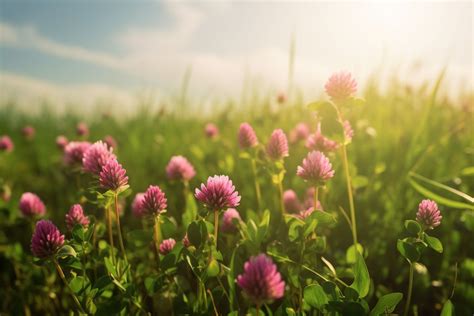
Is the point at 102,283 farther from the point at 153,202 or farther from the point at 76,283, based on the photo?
the point at 153,202

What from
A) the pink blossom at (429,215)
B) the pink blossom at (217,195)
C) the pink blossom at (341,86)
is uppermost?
the pink blossom at (341,86)

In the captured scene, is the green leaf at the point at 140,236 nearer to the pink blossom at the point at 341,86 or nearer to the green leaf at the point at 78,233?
the green leaf at the point at 78,233

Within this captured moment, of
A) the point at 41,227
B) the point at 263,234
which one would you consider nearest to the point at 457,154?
the point at 263,234

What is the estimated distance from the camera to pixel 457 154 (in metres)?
3.19

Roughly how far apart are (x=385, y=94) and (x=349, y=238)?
121 inches

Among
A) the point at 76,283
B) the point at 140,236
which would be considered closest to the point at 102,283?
the point at 76,283

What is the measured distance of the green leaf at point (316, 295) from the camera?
1087 millimetres

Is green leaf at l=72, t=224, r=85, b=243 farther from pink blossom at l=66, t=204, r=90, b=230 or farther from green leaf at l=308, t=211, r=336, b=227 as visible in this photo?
green leaf at l=308, t=211, r=336, b=227

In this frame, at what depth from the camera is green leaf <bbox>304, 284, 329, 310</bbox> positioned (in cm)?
109

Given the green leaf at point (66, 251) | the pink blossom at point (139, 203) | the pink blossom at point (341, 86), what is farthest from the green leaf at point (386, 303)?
the green leaf at point (66, 251)

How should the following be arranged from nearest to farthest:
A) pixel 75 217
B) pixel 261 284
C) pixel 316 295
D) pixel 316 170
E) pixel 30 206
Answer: pixel 261 284
pixel 316 295
pixel 316 170
pixel 75 217
pixel 30 206

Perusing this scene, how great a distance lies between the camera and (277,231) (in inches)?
57.8

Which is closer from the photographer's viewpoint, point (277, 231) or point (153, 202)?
point (153, 202)

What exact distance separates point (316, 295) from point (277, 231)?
0.39 meters
